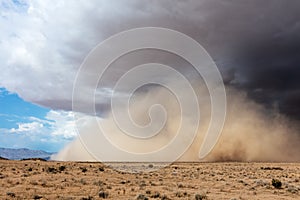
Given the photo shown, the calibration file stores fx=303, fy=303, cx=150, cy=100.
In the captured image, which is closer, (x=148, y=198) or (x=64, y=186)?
(x=148, y=198)

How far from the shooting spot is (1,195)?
78.6ft

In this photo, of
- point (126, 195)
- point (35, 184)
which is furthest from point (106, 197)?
point (35, 184)

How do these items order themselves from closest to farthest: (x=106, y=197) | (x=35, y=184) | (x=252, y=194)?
(x=106, y=197), (x=252, y=194), (x=35, y=184)

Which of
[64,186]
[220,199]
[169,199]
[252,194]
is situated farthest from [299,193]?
[64,186]

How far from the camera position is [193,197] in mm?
25359

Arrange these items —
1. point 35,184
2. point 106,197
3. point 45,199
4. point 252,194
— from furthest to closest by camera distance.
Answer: point 35,184 < point 252,194 < point 106,197 < point 45,199

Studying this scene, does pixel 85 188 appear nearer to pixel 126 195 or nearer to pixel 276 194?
A: pixel 126 195

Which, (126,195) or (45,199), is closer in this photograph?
(45,199)

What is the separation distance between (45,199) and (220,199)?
551 inches

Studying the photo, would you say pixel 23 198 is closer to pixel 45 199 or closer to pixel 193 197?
pixel 45 199

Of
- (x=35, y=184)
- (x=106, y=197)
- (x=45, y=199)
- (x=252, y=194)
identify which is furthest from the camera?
(x=35, y=184)

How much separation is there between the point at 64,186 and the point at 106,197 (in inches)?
300

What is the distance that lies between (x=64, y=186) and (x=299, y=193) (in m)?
23.8

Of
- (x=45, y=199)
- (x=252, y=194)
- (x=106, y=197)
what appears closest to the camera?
(x=45, y=199)
